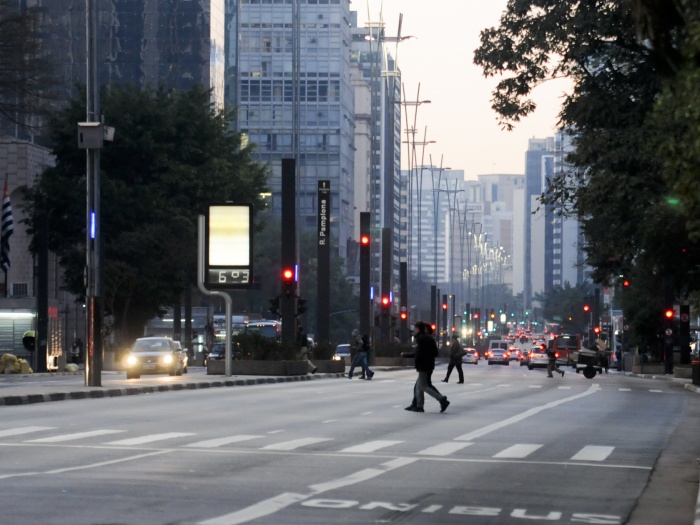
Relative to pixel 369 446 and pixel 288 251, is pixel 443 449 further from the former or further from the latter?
pixel 288 251

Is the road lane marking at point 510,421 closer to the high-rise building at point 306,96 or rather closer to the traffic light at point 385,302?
the traffic light at point 385,302

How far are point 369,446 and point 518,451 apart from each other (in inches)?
79.0

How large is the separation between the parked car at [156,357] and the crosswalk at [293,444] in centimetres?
3337

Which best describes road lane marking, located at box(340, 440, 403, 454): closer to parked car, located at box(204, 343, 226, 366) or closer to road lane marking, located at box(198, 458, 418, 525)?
road lane marking, located at box(198, 458, 418, 525)

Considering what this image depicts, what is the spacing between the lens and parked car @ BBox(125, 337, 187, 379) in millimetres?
55719

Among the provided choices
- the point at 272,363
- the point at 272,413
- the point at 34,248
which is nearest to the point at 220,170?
the point at 34,248

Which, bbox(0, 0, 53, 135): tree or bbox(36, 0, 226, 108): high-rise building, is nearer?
bbox(0, 0, 53, 135): tree

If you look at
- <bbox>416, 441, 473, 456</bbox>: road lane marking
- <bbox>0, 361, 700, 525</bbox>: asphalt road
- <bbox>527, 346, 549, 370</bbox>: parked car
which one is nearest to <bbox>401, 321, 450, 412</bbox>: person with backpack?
<bbox>0, 361, 700, 525</bbox>: asphalt road

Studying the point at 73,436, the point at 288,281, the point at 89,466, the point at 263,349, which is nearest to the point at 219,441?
the point at 73,436

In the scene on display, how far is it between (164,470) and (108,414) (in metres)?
11.4

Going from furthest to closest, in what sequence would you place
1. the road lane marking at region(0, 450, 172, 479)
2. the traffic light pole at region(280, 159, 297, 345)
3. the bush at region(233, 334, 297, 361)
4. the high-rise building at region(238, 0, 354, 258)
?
the high-rise building at region(238, 0, 354, 258)
the bush at region(233, 334, 297, 361)
the traffic light pole at region(280, 159, 297, 345)
the road lane marking at region(0, 450, 172, 479)

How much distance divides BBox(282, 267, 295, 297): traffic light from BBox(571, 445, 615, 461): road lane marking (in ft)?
112

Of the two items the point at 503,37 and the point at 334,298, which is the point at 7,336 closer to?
the point at 503,37

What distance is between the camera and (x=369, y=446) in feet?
66.0
